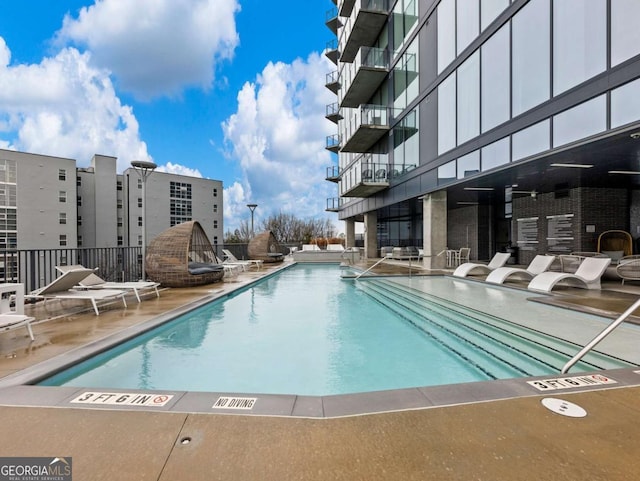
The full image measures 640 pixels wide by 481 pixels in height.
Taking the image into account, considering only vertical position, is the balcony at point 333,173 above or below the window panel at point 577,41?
above

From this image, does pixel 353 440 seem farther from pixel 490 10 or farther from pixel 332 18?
pixel 332 18

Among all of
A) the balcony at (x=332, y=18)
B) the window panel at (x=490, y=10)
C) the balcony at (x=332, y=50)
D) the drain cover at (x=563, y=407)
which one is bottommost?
the drain cover at (x=563, y=407)

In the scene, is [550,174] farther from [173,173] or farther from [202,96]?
[173,173]

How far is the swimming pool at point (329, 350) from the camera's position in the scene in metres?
3.48

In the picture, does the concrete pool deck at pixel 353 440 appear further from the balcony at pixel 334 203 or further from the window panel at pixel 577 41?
the balcony at pixel 334 203

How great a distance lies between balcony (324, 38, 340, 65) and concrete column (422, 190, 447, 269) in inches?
887

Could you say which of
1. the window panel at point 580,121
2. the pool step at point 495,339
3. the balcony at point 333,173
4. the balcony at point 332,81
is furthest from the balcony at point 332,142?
the pool step at point 495,339

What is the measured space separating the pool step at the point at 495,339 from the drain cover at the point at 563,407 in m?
1.40

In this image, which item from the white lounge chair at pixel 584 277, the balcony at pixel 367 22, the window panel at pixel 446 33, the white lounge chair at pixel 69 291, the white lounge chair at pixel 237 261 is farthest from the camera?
the balcony at pixel 367 22

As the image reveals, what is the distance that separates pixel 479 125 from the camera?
9.91m

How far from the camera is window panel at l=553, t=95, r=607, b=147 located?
6.23m

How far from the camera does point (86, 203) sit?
138 feet

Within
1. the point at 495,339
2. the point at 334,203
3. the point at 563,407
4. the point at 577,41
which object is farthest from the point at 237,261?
the point at 334,203

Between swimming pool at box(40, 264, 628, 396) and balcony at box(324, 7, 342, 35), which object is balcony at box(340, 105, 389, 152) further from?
balcony at box(324, 7, 342, 35)
